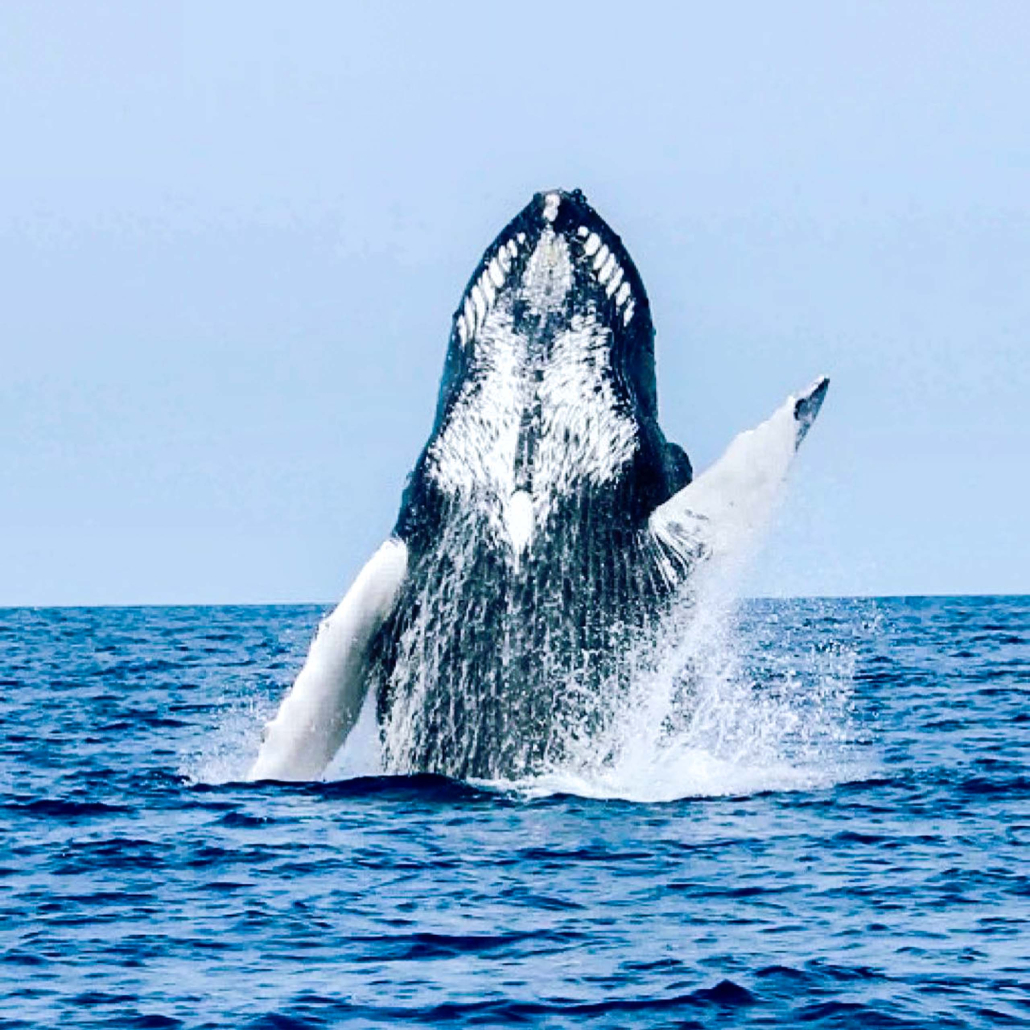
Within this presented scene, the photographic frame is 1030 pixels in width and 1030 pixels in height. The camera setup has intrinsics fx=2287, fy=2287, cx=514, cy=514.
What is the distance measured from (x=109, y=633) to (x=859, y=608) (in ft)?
149

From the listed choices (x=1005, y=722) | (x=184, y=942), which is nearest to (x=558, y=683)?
(x=184, y=942)

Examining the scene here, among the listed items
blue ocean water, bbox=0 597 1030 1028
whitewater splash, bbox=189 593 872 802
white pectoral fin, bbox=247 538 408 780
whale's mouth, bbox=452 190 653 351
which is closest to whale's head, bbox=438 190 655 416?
whale's mouth, bbox=452 190 653 351

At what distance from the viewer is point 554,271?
15844 mm

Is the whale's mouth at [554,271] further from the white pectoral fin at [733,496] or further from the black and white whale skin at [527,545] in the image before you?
the white pectoral fin at [733,496]

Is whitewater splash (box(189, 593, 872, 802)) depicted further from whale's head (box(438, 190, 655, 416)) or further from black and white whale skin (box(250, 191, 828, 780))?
whale's head (box(438, 190, 655, 416))

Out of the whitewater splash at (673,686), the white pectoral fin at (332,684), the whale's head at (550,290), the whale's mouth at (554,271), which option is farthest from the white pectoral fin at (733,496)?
the white pectoral fin at (332,684)

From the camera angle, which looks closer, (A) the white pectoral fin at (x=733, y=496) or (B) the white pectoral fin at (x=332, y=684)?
(B) the white pectoral fin at (x=332, y=684)

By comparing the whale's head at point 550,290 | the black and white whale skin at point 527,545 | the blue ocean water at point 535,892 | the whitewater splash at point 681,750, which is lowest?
the blue ocean water at point 535,892

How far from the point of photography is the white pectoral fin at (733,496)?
15.6 meters

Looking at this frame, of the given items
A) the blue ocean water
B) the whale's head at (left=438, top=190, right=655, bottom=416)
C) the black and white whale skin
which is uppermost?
the whale's head at (left=438, top=190, right=655, bottom=416)

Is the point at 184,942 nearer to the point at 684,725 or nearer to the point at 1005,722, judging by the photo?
the point at 684,725

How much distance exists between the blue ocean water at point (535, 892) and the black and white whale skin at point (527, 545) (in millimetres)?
519

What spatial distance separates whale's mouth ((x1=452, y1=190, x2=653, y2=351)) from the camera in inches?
623

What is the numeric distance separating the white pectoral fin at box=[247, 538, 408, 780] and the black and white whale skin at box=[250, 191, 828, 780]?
13 mm
